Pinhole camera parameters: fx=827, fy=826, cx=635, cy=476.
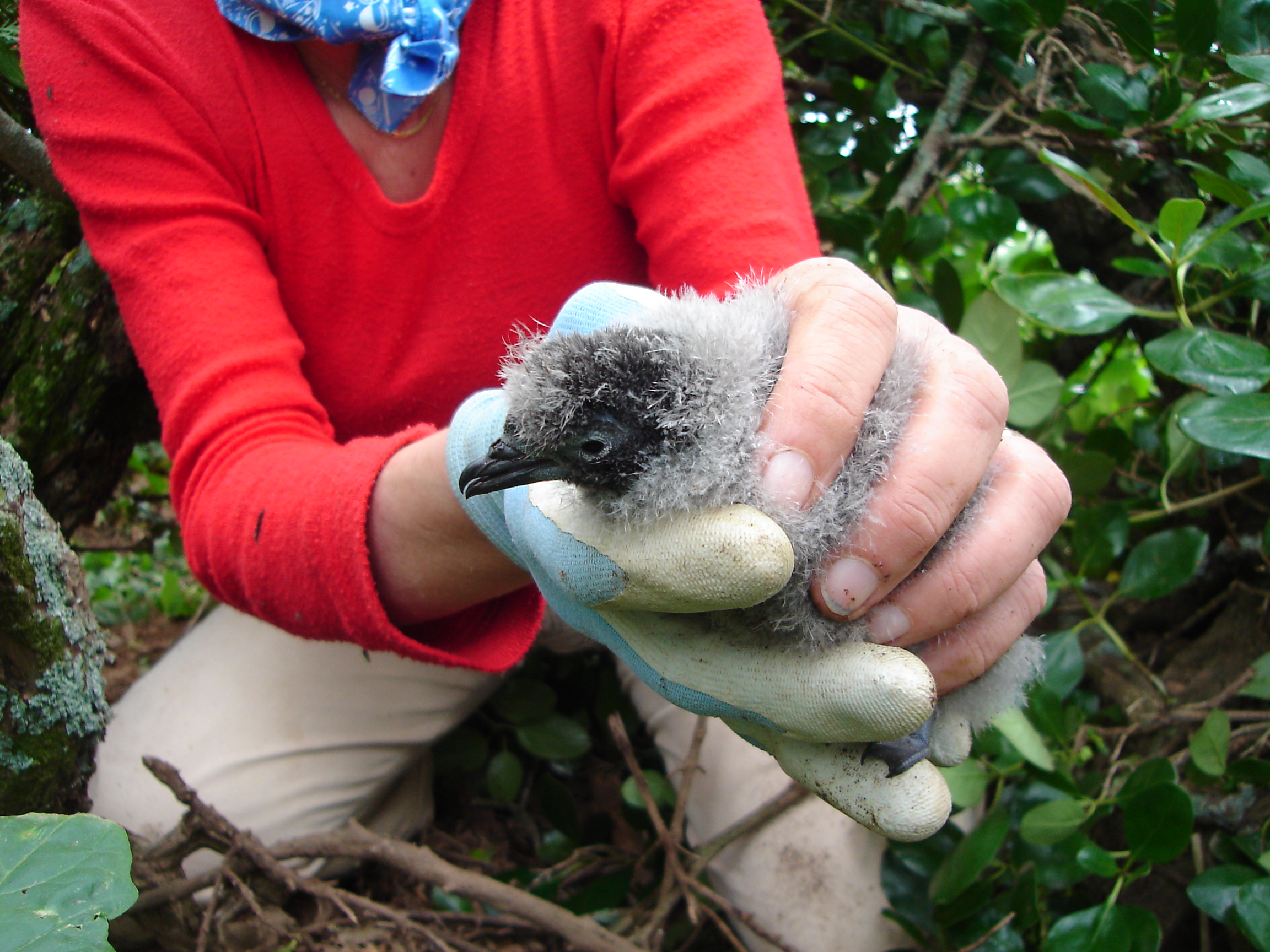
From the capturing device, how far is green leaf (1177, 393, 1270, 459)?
123cm

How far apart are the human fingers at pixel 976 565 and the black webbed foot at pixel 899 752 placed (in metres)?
0.14

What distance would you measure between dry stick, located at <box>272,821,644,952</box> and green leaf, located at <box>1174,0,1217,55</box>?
1.94 meters

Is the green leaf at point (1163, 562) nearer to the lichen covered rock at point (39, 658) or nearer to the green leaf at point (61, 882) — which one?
the green leaf at point (61, 882)

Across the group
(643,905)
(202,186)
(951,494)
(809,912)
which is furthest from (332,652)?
(951,494)

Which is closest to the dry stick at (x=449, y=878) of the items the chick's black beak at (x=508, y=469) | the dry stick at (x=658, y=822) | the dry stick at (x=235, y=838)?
the dry stick at (x=235, y=838)

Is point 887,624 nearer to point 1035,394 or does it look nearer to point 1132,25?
point 1035,394

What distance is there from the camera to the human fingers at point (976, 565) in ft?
3.45

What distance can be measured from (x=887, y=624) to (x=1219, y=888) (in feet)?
2.82

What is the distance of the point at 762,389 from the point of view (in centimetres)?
102

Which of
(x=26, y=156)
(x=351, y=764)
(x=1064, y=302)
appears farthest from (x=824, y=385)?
(x=26, y=156)

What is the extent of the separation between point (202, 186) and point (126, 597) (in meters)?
1.64

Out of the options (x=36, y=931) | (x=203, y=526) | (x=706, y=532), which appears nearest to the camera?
(x=36, y=931)

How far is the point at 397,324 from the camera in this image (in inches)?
72.0

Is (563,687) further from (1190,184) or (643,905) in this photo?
(1190,184)
